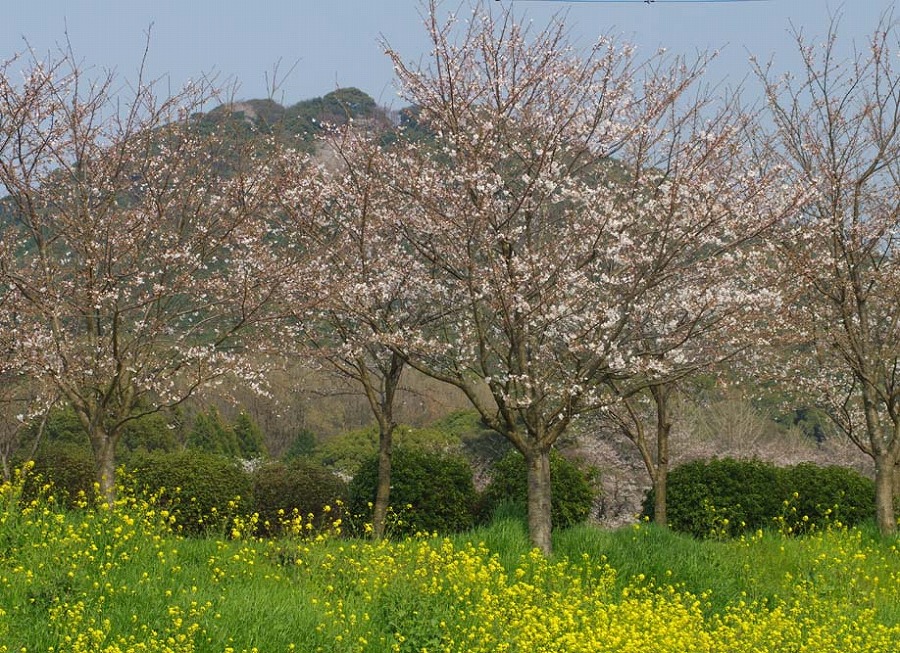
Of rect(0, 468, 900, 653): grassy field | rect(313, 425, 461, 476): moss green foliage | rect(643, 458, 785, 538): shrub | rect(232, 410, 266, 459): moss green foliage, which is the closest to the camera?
rect(0, 468, 900, 653): grassy field

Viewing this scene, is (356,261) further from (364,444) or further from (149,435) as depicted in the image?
(149,435)

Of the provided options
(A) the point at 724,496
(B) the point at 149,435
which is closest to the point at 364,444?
(B) the point at 149,435

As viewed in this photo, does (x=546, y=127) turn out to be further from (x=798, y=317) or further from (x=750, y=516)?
(x=750, y=516)

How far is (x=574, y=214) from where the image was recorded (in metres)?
10.4

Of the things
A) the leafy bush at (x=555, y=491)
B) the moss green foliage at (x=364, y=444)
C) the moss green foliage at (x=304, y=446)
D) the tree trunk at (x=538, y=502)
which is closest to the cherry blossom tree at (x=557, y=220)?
the tree trunk at (x=538, y=502)

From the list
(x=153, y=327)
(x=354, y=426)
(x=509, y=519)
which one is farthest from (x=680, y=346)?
(x=354, y=426)

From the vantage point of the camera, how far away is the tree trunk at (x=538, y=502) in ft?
33.9

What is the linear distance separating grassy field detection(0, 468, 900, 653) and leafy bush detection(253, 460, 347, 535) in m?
3.51

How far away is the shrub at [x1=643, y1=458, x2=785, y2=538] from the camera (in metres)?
13.4

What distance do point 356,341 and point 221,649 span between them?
18.4ft

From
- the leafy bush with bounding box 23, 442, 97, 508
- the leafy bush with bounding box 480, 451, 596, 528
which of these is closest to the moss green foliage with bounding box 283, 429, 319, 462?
the leafy bush with bounding box 23, 442, 97, 508

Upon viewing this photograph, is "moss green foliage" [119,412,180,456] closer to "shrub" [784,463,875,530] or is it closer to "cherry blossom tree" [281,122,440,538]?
"cherry blossom tree" [281,122,440,538]

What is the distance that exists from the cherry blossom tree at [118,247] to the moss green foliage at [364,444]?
1081cm

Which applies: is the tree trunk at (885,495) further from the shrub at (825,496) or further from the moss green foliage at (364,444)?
the moss green foliage at (364,444)
